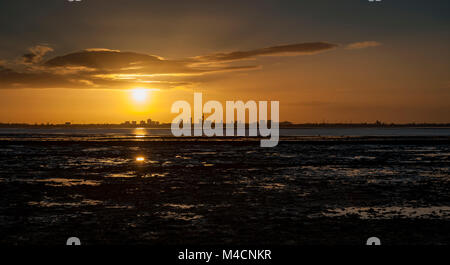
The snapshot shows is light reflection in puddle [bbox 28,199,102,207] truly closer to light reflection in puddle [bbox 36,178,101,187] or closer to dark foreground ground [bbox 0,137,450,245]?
dark foreground ground [bbox 0,137,450,245]

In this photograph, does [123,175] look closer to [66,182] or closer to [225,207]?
[66,182]

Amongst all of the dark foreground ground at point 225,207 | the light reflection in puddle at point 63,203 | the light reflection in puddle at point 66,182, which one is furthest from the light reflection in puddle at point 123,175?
the light reflection in puddle at point 63,203

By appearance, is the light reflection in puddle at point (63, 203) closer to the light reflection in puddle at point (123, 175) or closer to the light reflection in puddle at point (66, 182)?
the light reflection in puddle at point (66, 182)

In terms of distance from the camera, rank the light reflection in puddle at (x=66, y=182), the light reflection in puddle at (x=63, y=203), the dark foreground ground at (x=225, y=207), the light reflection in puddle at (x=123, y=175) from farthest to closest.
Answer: the light reflection in puddle at (x=123, y=175) → the light reflection in puddle at (x=66, y=182) → the light reflection in puddle at (x=63, y=203) → the dark foreground ground at (x=225, y=207)

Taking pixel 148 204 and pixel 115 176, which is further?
pixel 115 176

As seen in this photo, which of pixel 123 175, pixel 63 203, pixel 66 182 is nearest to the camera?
pixel 63 203

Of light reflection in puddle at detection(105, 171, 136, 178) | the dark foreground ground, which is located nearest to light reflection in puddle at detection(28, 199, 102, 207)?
the dark foreground ground

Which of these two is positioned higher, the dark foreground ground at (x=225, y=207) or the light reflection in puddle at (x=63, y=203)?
the dark foreground ground at (x=225, y=207)

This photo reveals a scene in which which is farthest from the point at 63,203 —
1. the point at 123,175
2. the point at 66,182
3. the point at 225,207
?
→ the point at 123,175
